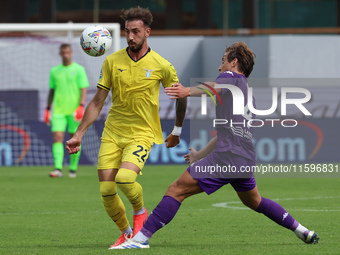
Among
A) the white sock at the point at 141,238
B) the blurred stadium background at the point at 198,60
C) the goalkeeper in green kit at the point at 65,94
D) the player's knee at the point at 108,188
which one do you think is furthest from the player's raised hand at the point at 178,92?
the blurred stadium background at the point at 198,60

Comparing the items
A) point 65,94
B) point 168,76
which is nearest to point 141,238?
point 168,76

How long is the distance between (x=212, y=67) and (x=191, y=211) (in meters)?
15.6

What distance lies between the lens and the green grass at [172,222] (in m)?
7.58

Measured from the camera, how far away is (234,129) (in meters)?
7.20

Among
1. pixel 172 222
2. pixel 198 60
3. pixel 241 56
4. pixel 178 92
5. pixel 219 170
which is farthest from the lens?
pixel 198 60

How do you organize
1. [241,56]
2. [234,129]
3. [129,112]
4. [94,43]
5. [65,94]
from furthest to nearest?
[65,94], [94,43], [129,112], [241,56], [234,129]

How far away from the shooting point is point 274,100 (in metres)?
18.2

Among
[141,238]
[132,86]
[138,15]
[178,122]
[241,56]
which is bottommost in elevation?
[141,238]

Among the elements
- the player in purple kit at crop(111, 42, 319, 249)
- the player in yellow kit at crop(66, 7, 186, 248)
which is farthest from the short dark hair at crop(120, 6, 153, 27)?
the player in purple kit at crop(111, 42, 319, 249)

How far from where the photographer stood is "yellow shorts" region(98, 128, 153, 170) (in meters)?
7.58

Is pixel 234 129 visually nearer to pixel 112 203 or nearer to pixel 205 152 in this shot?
pixel 205 152

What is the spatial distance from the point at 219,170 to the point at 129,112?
3.87ft

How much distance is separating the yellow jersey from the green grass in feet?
3.72

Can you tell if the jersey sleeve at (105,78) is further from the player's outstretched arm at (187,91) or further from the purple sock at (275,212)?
the purple sock at (275,212)
